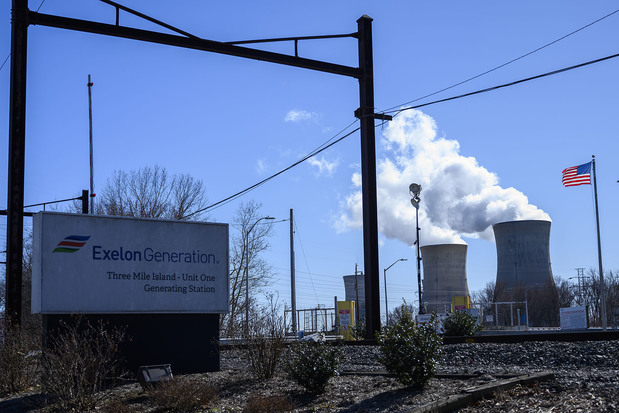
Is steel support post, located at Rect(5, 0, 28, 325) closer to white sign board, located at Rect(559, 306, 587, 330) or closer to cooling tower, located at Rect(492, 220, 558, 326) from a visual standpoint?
white sign board, located at Rect(559, 306, 587, 330)

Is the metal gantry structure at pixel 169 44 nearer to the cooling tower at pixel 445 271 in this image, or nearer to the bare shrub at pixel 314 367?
the bare shrub at pixel 314 367

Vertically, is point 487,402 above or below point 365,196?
below

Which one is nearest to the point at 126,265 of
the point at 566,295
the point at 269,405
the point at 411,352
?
the point at 269,405

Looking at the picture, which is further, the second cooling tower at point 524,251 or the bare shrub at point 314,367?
the second cooling tower at point 524,251

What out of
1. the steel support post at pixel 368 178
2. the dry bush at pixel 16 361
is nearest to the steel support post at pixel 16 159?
the dry bush at pixel 16 361

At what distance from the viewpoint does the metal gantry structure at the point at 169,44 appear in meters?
15.0

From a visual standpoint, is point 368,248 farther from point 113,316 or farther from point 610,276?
point 610,276

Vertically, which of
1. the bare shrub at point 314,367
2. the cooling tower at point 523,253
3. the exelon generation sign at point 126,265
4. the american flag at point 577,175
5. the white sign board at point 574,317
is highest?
the american flag at point 577,175

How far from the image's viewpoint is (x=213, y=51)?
58.2ft

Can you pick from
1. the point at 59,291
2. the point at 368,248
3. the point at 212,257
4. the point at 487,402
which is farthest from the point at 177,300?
the point at 487,402

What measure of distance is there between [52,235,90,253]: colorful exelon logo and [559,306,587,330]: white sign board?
3372 centimetres

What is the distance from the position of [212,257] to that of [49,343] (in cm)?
378

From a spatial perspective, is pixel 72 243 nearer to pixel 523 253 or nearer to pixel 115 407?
pixel 115 407

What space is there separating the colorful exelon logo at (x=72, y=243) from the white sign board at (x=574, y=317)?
33.7m
